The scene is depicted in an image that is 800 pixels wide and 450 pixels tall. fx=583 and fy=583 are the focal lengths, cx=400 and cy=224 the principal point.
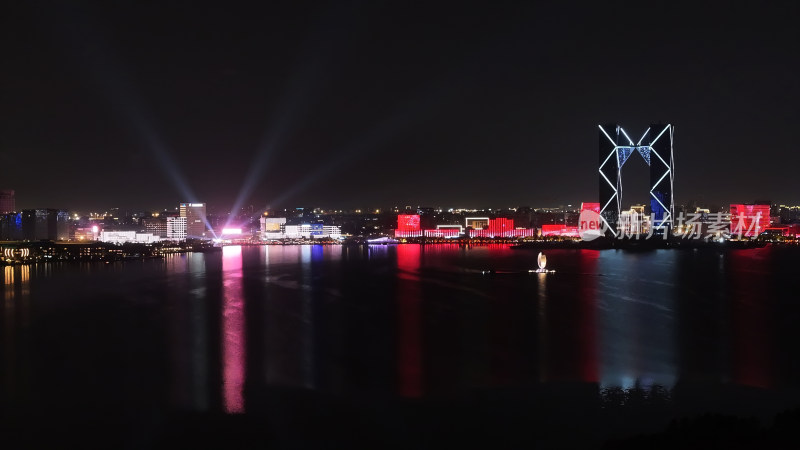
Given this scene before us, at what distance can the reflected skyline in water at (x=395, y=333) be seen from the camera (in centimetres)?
604

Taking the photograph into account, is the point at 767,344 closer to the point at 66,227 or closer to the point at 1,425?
the point at 1,425

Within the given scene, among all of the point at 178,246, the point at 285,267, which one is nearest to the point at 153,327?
the point at 285,267

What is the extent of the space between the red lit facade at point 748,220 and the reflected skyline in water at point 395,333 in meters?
24.0

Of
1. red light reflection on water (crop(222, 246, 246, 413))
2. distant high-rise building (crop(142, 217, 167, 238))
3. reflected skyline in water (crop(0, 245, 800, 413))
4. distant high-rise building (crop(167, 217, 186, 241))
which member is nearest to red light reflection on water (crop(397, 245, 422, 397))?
reflected skyline in water (crop(0, 245, 800, 413))

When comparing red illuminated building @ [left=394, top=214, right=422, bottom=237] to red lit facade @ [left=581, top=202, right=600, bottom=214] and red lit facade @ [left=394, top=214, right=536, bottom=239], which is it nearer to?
red lit facade @ [left=394, top=214, right=536, bottom=239]

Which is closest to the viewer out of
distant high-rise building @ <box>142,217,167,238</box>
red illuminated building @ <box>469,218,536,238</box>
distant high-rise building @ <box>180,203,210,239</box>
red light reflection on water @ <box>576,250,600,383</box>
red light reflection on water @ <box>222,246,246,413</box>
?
red light reflection on water @ <box>222,246,246,413</box>

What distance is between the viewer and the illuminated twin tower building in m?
31.0

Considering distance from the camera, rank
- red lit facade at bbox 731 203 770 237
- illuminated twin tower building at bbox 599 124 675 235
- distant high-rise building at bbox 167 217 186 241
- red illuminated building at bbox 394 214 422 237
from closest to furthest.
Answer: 1. illuminated twin tower building at bbox 599 124 675 235
2. red lit facade at bbox 731 203 770 237
3. red illuminated building at bbox 394 214 422 237
4. distant high-rise building at bbox 167 217 186 241

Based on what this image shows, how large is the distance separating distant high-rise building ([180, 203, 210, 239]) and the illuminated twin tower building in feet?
103

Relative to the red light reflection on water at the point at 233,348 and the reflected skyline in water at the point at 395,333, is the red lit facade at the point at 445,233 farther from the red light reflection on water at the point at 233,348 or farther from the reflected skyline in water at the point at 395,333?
the red light reflection on water at the point at 233,348

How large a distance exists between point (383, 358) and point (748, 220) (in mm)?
38716

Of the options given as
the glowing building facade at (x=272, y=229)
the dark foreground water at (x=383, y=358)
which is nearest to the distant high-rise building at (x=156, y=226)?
the glowing building facade at (x=272, y=229)

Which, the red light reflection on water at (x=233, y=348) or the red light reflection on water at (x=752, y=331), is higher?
the red light reflection on water at (x=233, y=348)

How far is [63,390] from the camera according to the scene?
5.75 metres
